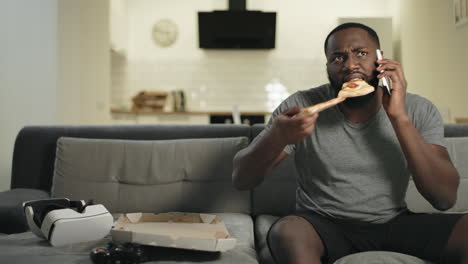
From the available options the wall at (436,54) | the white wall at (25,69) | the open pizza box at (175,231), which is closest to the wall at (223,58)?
the wall at (436,54)

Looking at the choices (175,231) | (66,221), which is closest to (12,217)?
(66,221)

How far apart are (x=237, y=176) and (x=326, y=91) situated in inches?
17.8

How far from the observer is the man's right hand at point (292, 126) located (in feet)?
4.22

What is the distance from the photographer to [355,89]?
144cm

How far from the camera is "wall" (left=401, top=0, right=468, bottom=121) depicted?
13.7 ft

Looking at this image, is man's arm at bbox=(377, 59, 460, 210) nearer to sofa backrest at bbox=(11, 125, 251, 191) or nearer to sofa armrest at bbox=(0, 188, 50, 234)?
sofa backrest at bbox=(11, 125, 251, 191)

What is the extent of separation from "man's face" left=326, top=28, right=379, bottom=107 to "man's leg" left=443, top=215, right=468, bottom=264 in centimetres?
48

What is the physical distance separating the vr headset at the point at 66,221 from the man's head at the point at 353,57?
95 centimetres

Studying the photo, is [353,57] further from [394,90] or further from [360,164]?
[360,164]

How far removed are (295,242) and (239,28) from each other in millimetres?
5465

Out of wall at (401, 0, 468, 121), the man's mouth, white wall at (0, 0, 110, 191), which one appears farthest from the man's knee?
wall at (401, 0, 468, 121)

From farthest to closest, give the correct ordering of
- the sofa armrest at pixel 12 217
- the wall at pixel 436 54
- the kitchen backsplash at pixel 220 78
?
the kitchen backsplash at pixel 220 78, the wall at pixel 436 54, the sofa armrest at pixel 12 217

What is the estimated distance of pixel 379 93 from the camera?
1575mm

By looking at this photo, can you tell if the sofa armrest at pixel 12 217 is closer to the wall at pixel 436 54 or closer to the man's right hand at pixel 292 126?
the man's right hand at pixel 292 126
